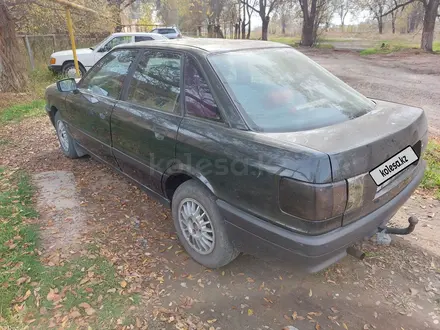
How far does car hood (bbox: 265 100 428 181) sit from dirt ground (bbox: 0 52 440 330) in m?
0.78

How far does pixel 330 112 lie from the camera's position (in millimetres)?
2566

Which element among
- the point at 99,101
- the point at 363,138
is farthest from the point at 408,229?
the point at 99,101

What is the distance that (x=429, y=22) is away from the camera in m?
19.3

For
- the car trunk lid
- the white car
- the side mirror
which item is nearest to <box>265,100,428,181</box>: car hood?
Answer: the car trunk lid

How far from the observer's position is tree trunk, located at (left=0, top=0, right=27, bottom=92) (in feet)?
29.8

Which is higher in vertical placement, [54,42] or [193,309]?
[54,42]

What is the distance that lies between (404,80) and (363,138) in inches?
445

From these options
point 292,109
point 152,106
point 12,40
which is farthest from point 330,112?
point 12,40

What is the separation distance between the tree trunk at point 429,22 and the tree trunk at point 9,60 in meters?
20.2

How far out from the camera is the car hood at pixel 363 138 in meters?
1.96

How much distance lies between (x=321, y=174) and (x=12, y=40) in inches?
402

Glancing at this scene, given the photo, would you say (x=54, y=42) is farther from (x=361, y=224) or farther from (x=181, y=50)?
(x=361, y=224)

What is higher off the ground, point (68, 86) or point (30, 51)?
point (30, 51)

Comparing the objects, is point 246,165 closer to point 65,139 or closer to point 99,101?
point 99,101
